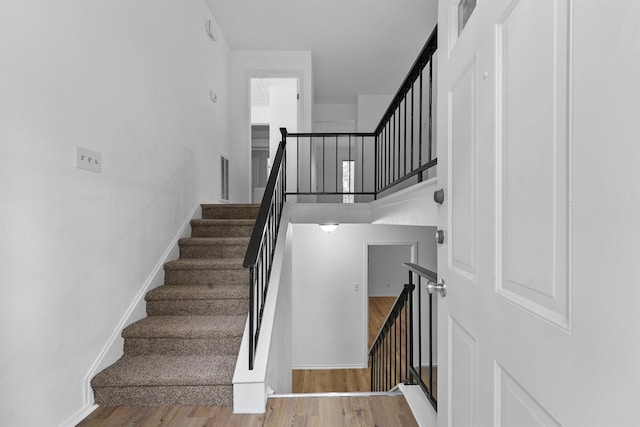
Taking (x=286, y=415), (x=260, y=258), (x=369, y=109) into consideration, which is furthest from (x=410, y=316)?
(x=369, y=109)

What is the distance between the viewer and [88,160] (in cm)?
199

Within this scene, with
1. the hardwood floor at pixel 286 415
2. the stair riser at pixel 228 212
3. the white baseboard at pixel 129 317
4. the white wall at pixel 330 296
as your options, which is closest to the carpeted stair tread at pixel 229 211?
the stair riser at pixel 228 212

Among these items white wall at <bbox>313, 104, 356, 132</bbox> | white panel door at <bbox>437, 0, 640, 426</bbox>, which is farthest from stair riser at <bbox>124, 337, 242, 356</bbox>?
white wall at <bbox>313, 104, 356, 132</bbox>

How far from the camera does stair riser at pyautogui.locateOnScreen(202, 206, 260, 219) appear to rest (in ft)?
12.6

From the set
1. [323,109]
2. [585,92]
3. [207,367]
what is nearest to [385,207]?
[207,367]

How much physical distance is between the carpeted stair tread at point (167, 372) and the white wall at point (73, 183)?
16cm

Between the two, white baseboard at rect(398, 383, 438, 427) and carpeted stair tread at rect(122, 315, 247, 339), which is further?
carpeted stair tread at rect(122, 315, 247, 339)

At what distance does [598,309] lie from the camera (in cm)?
50

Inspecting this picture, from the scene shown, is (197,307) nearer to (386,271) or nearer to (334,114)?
(334,114)

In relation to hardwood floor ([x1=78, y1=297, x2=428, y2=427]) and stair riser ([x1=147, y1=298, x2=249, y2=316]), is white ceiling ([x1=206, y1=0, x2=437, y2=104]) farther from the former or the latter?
hardwood floor ([x1=78, y1=297, x2=428, y2=427])

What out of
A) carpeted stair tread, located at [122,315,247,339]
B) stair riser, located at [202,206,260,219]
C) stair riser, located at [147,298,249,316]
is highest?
stair riser, located at [202,206,260,219]

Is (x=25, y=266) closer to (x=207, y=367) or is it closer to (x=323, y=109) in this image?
(x=207, y=367)

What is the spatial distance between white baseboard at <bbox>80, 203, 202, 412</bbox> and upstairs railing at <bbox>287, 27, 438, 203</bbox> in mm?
1306

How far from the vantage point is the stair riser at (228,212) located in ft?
12.6
